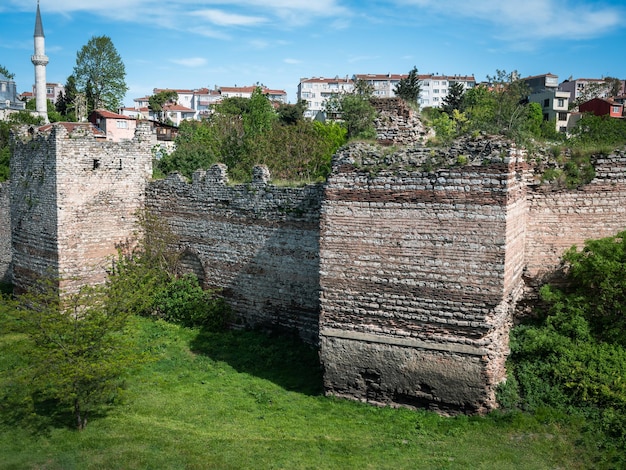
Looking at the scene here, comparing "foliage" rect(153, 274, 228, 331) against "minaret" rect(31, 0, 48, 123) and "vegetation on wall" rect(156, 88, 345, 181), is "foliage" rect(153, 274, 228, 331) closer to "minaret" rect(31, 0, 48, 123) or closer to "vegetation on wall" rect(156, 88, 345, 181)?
"vegetation on wall" rect(156, 88, 345, 181)

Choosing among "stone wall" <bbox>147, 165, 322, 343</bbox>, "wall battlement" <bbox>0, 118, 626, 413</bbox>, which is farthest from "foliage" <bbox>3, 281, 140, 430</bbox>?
"stone wall" <bbox>147, 165, 322, 343</bbox>

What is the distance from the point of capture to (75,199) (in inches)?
611

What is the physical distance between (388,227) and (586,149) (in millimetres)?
4083

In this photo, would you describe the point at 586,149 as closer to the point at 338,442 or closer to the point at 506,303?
the point at 506,303

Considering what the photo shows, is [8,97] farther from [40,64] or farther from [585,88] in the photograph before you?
[585,88]

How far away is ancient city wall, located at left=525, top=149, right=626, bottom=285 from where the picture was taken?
10.7 metres

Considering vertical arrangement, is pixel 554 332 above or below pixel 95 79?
below

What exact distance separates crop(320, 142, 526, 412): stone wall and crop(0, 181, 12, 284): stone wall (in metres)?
15.6

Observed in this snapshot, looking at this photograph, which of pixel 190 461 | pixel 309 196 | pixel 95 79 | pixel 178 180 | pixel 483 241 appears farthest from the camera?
pixel 95 79

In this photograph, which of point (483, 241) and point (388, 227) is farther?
point (388, 227)

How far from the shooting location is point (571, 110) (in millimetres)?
57156

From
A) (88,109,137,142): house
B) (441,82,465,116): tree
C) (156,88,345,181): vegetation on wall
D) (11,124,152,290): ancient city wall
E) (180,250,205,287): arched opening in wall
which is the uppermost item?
(441,82,465,116): tree

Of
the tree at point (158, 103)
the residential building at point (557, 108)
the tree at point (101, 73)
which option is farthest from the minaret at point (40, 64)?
the residential building at point (557, 108)

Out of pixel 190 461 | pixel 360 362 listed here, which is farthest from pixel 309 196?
pixel 190 461
